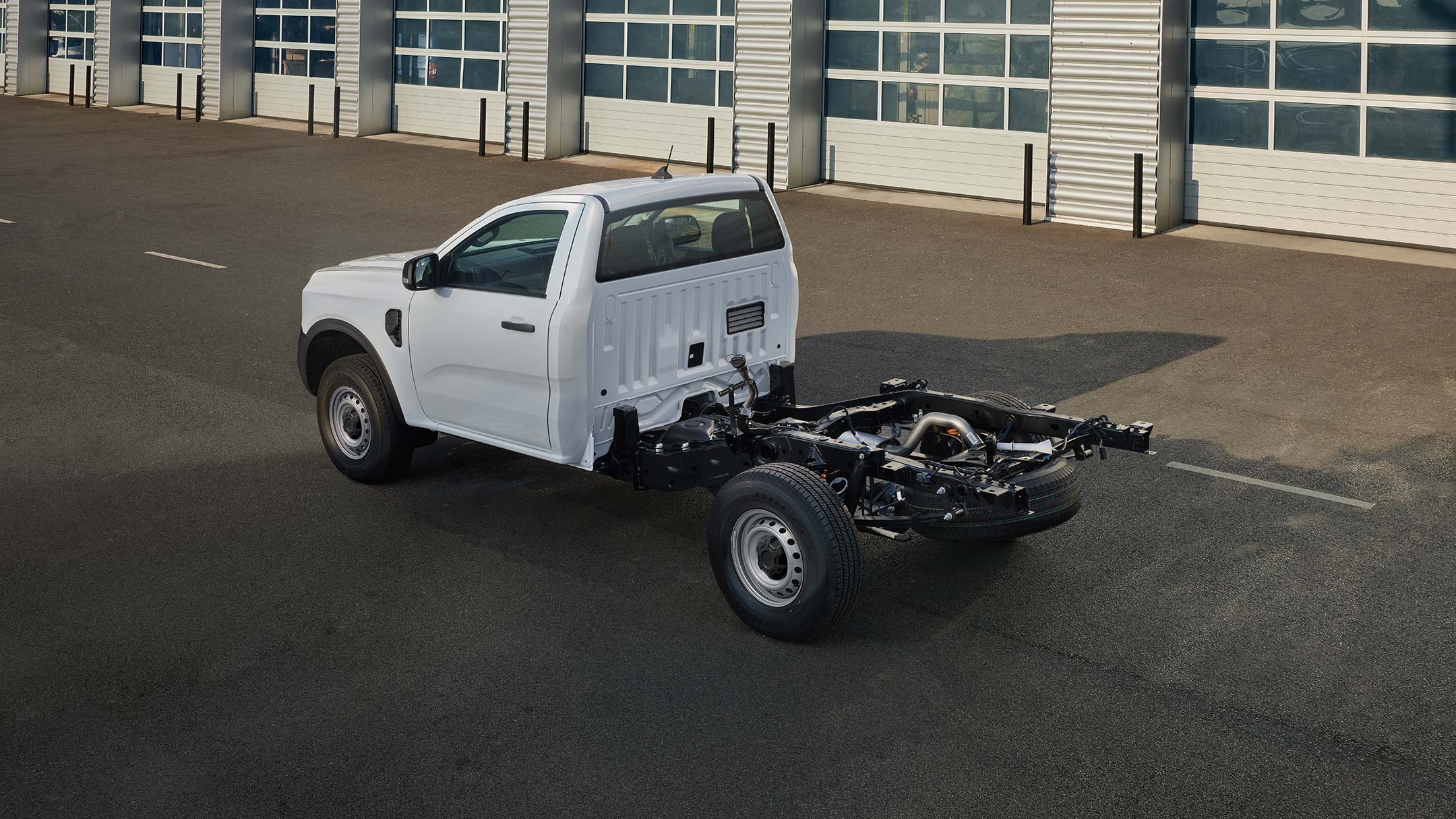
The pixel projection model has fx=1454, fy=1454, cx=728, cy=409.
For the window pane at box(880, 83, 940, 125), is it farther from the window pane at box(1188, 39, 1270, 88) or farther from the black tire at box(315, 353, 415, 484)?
the black tire at box(315, 353, 415, 484)

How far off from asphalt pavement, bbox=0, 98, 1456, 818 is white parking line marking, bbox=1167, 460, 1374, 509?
0.30 ft

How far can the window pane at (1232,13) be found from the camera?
55.5ft

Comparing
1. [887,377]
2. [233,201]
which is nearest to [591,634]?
[887,377]

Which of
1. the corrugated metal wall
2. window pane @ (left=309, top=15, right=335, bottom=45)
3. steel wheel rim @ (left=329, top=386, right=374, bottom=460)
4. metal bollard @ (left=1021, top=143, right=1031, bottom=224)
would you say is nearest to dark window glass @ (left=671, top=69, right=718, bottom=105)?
metal bollard @ (left=1021, top=143, right=1031, bottom=224)

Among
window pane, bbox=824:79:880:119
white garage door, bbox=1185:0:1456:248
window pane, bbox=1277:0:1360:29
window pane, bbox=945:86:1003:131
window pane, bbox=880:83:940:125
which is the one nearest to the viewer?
white garage door, bbox=1185:0:1456:248

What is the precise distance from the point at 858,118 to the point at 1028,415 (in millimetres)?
14606

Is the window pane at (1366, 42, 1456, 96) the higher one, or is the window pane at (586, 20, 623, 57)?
the window pane at (586, 20, 623, 57)

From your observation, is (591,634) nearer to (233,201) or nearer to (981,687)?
(981,687)

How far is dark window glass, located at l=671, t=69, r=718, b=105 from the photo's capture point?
22.6m

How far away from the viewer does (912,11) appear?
2008 cm

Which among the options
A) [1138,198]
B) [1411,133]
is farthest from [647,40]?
[1411,133]

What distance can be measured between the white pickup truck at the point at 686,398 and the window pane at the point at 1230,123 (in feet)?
36.0

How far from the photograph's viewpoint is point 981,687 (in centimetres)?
591

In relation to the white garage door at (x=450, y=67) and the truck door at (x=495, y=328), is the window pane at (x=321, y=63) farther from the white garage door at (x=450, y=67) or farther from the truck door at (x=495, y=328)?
the truck door at (x=495, y=328)
